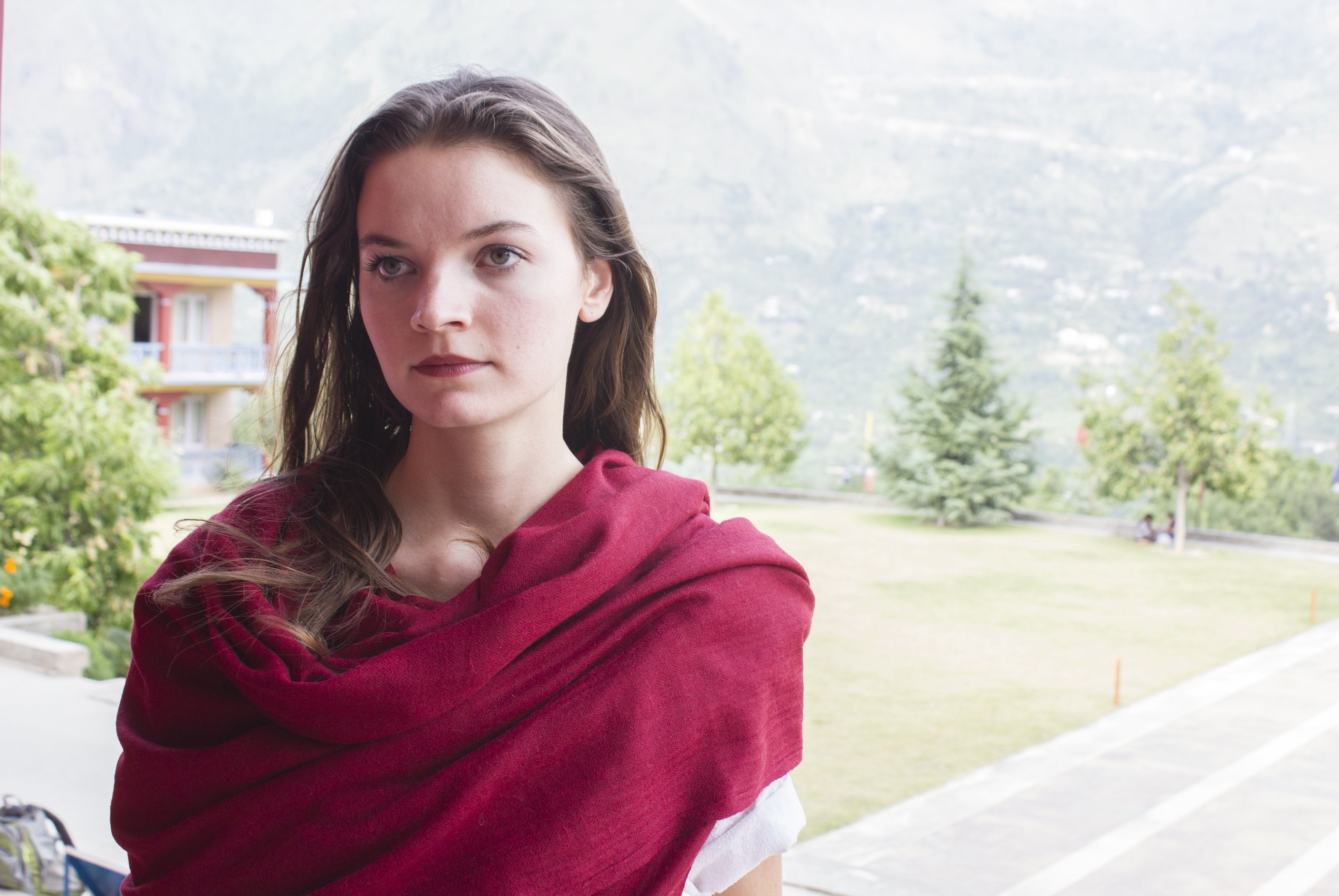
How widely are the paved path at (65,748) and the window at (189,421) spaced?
6.43 metres

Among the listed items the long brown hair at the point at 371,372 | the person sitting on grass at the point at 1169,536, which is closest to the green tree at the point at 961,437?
the person sitting on grass at the point at 1169,536

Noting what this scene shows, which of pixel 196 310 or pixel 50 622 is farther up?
pixel 196 310

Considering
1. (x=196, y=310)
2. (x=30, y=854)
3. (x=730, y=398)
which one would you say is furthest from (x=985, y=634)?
(x=30, y=854)

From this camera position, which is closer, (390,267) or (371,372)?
(390,267)

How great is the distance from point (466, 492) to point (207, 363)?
9495mm

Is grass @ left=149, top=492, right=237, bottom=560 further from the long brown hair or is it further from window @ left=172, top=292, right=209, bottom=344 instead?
the long brown hair

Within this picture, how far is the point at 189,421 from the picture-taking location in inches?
408

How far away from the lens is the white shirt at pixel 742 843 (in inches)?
27.2

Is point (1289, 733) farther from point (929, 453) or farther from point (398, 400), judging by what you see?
point (929, 453)

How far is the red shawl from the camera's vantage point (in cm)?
63

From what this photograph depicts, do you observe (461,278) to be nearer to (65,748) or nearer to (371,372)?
(371,372)

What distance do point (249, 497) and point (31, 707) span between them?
348 cm

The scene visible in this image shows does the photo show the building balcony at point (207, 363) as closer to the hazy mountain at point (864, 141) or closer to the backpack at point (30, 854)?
the backpack at point (30, 854)

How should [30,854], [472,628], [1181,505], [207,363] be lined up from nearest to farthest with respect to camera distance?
[472,628], [30,854], [207,363], [1181,505]
